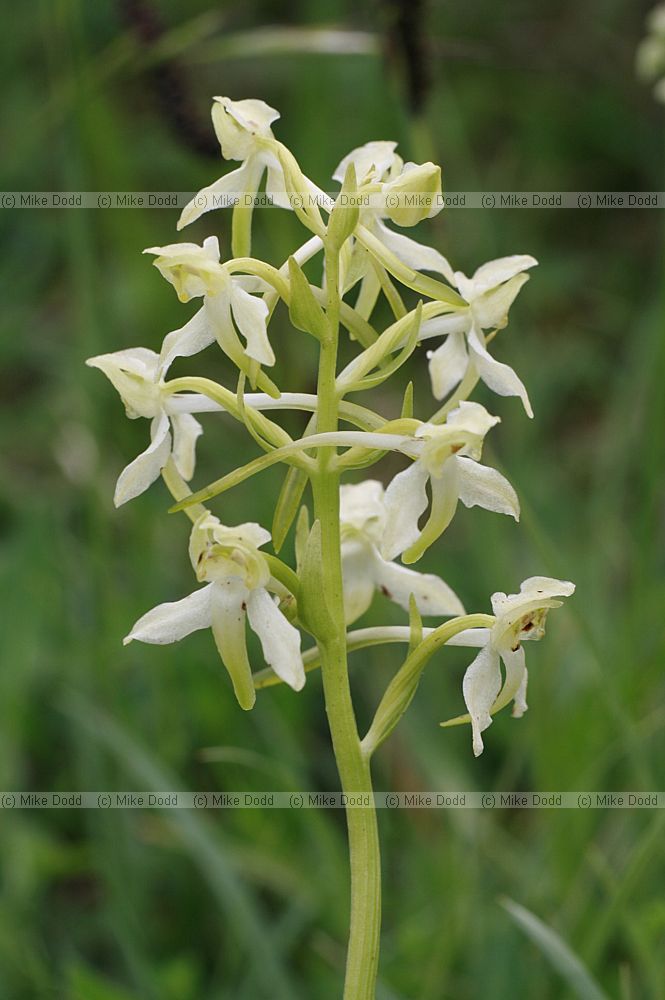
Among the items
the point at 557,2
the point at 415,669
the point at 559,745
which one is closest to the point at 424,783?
the point at 559,745

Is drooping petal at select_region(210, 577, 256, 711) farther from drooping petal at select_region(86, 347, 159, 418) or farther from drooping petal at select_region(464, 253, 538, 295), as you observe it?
drooping petal at select_region(464, 253, 538, 295)

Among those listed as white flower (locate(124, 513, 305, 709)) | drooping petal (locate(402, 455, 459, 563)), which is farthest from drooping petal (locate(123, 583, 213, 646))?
drooping petal (locate(402, 455, 459, 563))

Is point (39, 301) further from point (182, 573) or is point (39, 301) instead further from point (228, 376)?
point (182, 573)

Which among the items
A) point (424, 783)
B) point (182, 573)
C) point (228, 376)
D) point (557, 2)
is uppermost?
point (557, 2)

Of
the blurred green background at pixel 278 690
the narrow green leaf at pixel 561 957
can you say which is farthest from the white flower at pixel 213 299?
the narrow green leaf at pixel 561 957

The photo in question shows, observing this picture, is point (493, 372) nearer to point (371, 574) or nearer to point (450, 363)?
point (450, 363)
